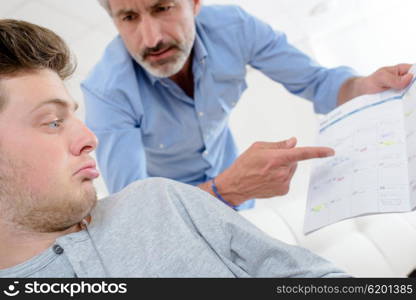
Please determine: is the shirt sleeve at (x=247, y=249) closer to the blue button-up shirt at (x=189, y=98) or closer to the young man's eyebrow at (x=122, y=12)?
the blue button-up shirt at (x=189, y=98)

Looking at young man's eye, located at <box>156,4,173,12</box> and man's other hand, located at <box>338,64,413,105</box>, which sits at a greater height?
young man's eye, located at <box>156,4,173,12</box>

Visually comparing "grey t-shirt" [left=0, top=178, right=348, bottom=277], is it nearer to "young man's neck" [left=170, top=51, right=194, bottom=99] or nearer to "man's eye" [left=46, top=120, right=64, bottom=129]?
"man's eye" [left=46, top=120, right=64, bottom=129]

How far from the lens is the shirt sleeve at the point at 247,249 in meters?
0.81

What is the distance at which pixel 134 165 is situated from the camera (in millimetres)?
1267

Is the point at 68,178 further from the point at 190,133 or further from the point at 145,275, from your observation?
the point at 190,133

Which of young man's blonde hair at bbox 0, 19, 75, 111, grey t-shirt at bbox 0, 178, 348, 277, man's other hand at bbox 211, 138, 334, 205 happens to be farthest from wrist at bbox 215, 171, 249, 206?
young man's blonde hair at bbox 0, 19, 75, 111

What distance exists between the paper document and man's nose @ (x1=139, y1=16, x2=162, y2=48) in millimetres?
570

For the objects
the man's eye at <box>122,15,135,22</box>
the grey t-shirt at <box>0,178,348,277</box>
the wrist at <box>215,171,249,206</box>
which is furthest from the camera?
the man's eye at <box>122,15,135,22</box>

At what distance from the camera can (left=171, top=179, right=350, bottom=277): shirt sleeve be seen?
0.81 meters

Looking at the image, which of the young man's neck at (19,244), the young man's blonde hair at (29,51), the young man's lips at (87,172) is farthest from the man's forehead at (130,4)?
the young man's neck at (19,244)

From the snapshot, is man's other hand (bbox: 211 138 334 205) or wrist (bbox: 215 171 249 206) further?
wrist (bbox: 215 171 249 206)

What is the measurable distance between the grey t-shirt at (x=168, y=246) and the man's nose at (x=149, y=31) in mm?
507

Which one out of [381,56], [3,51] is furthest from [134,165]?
[381,56]

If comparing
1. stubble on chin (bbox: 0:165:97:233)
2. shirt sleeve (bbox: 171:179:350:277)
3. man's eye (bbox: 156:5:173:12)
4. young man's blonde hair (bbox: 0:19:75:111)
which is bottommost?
shirt sleeve (bbox: 171:179:350:277)
